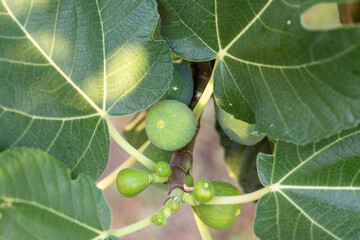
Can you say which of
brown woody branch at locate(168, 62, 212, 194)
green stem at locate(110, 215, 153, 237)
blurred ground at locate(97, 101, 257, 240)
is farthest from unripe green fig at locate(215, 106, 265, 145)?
blurred ground at locate(97, 101, 257, 240)

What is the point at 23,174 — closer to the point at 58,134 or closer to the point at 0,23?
the point at 58,134

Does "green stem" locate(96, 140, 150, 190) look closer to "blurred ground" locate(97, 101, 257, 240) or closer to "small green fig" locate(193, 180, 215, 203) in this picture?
"small green fig" locate(193, 180, 215, 203)

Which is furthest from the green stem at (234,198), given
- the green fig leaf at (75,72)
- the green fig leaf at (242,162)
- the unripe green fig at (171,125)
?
the green fig leaf at (242,162)

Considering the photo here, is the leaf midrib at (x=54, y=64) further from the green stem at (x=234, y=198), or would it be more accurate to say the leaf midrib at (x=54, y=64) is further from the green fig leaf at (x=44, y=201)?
the green stem at (x=234, y=198)

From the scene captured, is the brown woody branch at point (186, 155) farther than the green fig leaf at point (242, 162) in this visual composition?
No

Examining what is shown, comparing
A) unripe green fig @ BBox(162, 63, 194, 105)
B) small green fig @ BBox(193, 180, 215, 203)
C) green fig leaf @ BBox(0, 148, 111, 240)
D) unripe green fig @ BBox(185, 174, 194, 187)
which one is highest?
unripe green fig @ BBox(162, 63, 194, 105)

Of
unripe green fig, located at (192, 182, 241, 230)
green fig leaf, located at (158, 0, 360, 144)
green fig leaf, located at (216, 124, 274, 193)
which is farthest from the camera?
green fig leaf, located at (216, 124, 274, 193)
